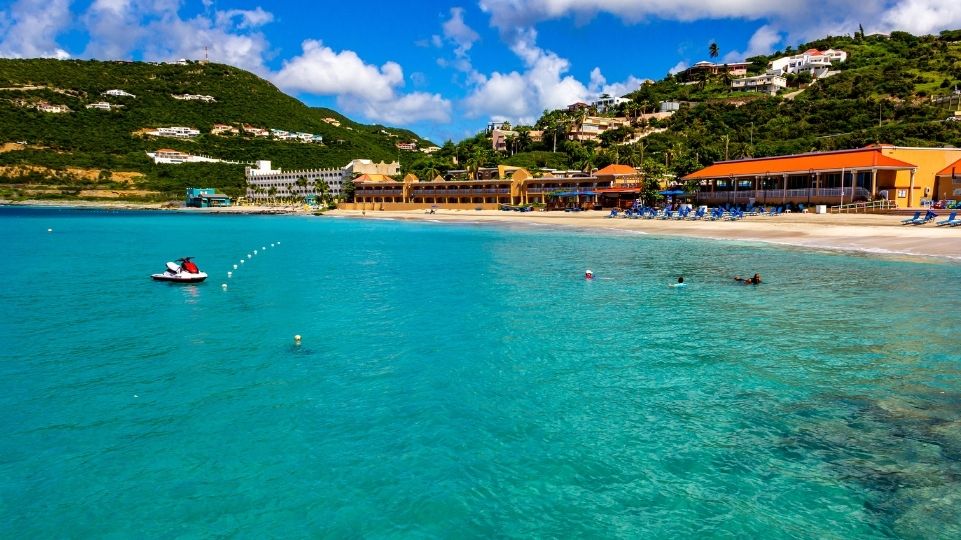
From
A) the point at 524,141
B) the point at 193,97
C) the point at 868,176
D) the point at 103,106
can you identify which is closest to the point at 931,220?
the point at 868,176

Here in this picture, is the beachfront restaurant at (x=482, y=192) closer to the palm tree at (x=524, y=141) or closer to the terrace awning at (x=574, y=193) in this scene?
the terrace awning at (x=574, y=193)

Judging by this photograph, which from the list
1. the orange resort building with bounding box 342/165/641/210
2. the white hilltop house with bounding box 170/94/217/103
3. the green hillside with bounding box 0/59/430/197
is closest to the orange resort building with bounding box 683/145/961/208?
the orange resort building with bounding box 342/165/641/210

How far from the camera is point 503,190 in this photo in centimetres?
10206

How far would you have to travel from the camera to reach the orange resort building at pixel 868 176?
51344 mm

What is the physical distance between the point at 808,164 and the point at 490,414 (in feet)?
185

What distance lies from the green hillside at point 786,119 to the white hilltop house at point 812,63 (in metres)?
3.79

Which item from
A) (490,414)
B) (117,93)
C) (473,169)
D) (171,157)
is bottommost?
→ (490,414)

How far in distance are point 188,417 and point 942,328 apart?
64.6ft

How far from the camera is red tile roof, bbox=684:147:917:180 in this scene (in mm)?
50625

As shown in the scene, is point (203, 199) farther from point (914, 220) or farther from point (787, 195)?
point (914, 220)

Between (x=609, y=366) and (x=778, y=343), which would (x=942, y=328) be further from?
(x=609, y=366)

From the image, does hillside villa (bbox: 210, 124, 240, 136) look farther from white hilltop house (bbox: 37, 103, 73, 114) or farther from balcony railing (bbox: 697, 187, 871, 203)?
balcony railing (bbox: 697, 187, 871, 203)

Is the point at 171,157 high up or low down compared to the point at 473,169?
up

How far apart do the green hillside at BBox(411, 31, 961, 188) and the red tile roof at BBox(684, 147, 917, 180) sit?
27.3ft
